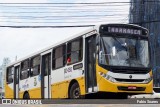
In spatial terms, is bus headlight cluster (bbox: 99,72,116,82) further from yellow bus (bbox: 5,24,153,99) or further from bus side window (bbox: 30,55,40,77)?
bus side window (bbox: 30,55,40,77)

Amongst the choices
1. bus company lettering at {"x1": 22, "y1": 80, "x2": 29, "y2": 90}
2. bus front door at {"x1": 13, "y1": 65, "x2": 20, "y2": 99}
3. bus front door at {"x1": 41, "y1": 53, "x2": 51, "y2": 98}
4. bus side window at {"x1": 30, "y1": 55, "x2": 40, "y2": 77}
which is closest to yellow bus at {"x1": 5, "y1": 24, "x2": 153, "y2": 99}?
bus front door at {"x1": 41, "y1": 53, "x2": 51, "y2": 98}

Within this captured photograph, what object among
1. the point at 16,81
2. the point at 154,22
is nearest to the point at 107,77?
the point at 16,81

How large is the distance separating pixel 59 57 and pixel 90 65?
315 cm

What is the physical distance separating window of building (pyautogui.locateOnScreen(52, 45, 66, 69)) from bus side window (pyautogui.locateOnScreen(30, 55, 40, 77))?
239cm

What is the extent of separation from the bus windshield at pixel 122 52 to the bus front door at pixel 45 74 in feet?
17.6

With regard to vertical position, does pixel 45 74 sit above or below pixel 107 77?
above

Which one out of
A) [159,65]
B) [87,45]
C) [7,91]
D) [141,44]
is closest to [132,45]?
[141,44]

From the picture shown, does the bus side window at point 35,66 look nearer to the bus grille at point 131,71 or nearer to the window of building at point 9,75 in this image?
the window of building at point 9,75

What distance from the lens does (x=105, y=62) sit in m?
16.5

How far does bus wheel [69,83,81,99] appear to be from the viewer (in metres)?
18.1

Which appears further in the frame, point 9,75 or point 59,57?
point 9,75

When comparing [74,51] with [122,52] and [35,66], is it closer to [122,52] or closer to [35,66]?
[122,52]

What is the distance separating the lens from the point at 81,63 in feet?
58.1

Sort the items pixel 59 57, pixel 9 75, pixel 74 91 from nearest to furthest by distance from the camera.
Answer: pixel 74 91 → pixel 59 57 → pixel 9 75
